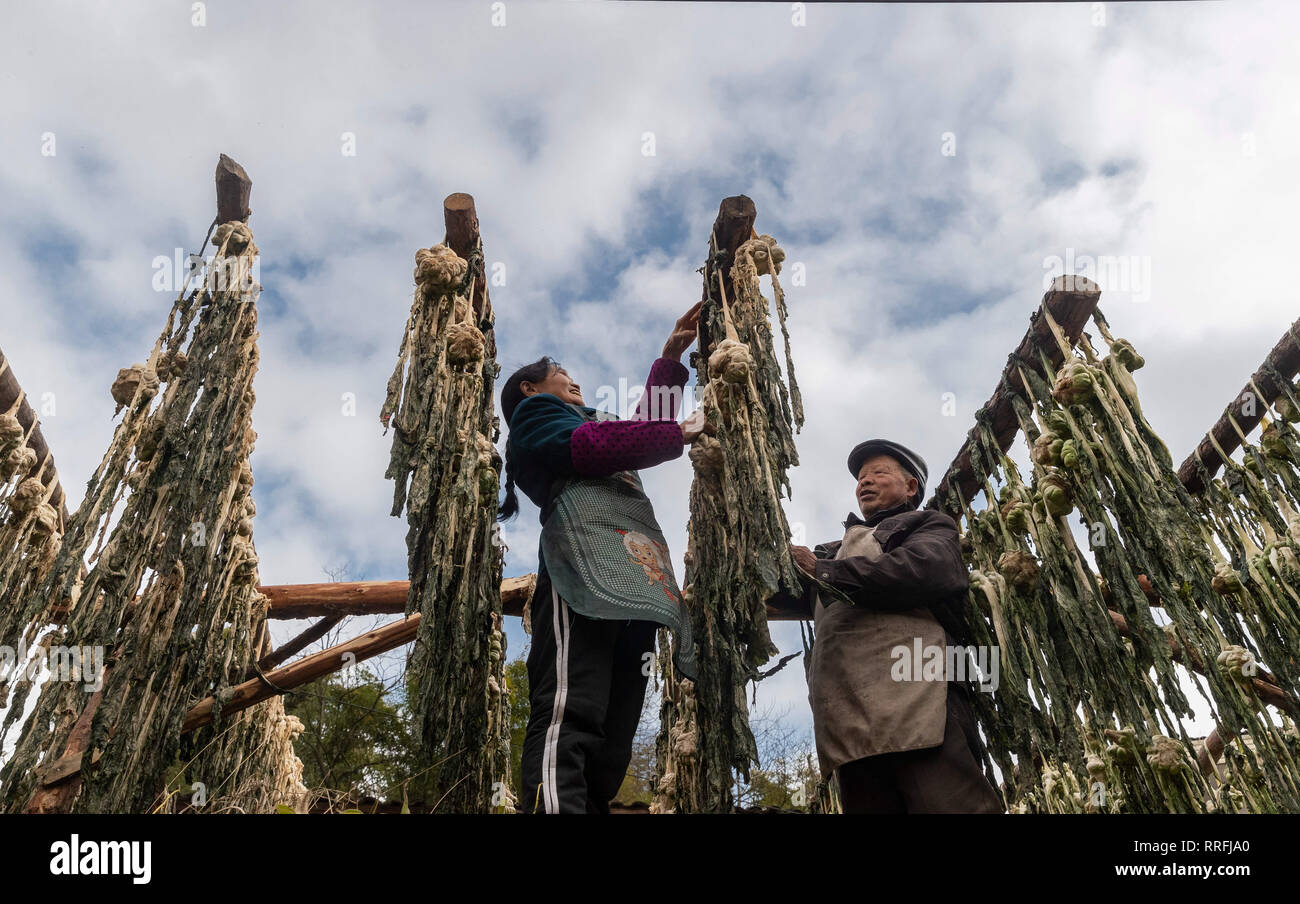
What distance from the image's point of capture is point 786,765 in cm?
1097

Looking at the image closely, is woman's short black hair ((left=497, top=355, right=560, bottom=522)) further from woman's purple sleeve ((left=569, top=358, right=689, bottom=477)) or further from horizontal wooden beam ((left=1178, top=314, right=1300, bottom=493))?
horizontal wooden beam ((left=1178, top=314, right=1300, bottom=493))

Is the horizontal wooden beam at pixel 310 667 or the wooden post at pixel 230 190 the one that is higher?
the wooden post at pixel 230 190

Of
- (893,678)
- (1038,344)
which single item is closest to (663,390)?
(893,678)

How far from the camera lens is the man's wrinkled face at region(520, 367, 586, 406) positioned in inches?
107

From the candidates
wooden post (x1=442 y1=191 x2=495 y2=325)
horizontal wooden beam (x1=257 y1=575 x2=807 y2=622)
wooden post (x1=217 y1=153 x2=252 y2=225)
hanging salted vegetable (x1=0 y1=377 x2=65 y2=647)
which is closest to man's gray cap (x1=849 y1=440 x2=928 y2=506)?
wooden post (x1=442 y1=191 x2=495 y2=325)

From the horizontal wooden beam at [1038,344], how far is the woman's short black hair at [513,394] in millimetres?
1638

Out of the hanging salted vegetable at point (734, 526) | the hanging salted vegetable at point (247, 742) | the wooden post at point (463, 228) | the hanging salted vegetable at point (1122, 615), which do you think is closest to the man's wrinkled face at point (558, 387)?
the hanging salted vegetable at point (734, 526)

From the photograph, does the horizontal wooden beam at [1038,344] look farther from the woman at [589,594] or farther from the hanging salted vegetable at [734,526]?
the woman at [589,594]

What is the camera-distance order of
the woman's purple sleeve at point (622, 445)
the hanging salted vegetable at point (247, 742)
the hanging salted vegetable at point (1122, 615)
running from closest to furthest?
the hanging salted vegetable at point (1122, 615), the woman's purple sleeve at point (622, 445), the hanging salted vegetable at point (247, 742)

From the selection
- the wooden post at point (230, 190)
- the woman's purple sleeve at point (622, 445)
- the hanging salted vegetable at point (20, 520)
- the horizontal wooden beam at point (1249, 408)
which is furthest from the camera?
the hanging salted vegetable at point (20, 520)

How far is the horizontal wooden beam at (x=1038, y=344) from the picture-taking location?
2.80 meters

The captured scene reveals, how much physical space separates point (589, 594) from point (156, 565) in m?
1.24
